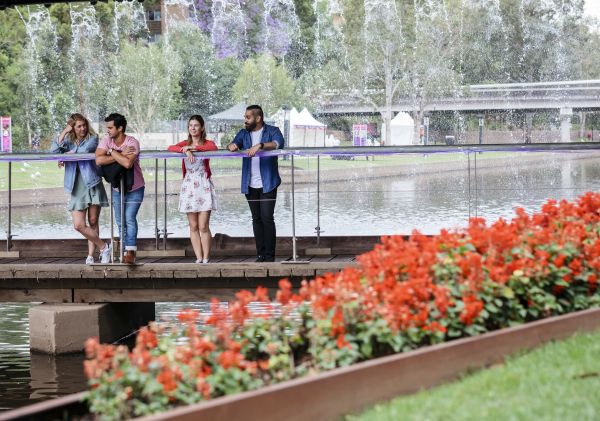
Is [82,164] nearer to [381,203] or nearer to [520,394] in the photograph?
[520,394]

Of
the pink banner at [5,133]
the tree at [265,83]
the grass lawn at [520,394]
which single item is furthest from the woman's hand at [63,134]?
the tree at [265,83]

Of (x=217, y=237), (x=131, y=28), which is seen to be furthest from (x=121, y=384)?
(x=131, y=28)

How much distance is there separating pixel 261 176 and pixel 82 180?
2116 mm

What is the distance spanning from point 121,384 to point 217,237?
337 inches

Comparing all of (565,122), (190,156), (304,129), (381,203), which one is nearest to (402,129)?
(304,129)

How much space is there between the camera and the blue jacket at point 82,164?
14094 millimetres

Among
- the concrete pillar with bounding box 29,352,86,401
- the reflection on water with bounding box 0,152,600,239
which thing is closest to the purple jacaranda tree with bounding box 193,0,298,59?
the reflection on water with bounding box 0,152,600,239

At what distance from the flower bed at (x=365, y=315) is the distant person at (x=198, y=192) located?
5069 millimetres

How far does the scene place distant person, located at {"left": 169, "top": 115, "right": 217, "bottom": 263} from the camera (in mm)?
13562

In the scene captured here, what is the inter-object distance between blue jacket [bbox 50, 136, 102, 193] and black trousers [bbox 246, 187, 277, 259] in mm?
1807

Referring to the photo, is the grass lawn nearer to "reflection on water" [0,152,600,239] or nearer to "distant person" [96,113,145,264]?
"distant person" [96,113,145,264]

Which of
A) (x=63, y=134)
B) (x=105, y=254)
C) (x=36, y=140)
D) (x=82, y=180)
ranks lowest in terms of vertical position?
(x=105, y=254)

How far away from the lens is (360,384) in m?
6.84

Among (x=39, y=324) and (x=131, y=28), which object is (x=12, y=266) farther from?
(x=131, y=28)
